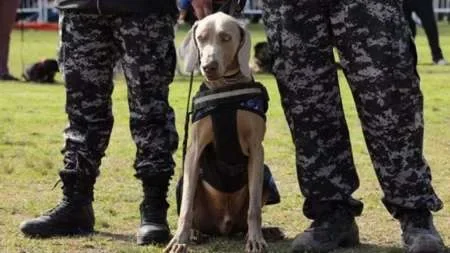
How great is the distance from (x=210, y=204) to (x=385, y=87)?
0.99 metres

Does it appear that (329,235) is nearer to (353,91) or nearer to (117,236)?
(353,91)

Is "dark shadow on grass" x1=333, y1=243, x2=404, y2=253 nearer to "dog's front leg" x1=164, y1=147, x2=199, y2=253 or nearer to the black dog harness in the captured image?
the black dog harness

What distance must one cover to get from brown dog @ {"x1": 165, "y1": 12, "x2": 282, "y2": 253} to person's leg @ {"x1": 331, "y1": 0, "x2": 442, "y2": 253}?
44cm

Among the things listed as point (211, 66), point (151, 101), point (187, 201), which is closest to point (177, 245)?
point (187, 201)

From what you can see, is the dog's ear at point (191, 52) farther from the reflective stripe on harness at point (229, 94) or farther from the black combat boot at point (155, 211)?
the black combat boot at point (155, 211)

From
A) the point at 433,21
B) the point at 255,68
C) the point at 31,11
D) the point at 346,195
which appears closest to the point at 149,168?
the point at 346,195

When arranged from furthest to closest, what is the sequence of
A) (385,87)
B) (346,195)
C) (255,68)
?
(255,68) → (346,195) → (385,87)

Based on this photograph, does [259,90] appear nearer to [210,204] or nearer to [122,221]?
[210,204]

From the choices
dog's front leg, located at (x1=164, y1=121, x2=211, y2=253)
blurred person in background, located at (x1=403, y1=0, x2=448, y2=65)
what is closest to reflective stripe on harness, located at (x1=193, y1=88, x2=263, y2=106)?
dog's front leg, located at (x1=164, y1=121, x2=211, y2=253)

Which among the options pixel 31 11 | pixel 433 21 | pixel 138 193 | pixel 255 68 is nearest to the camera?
pixel 138 193

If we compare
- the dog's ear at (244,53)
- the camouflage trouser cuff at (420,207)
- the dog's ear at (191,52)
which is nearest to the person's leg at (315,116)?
the dog's ear at (244,53)

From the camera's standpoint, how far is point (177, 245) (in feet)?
13.0

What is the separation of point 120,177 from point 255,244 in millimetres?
2030

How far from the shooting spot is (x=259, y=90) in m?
4.07
